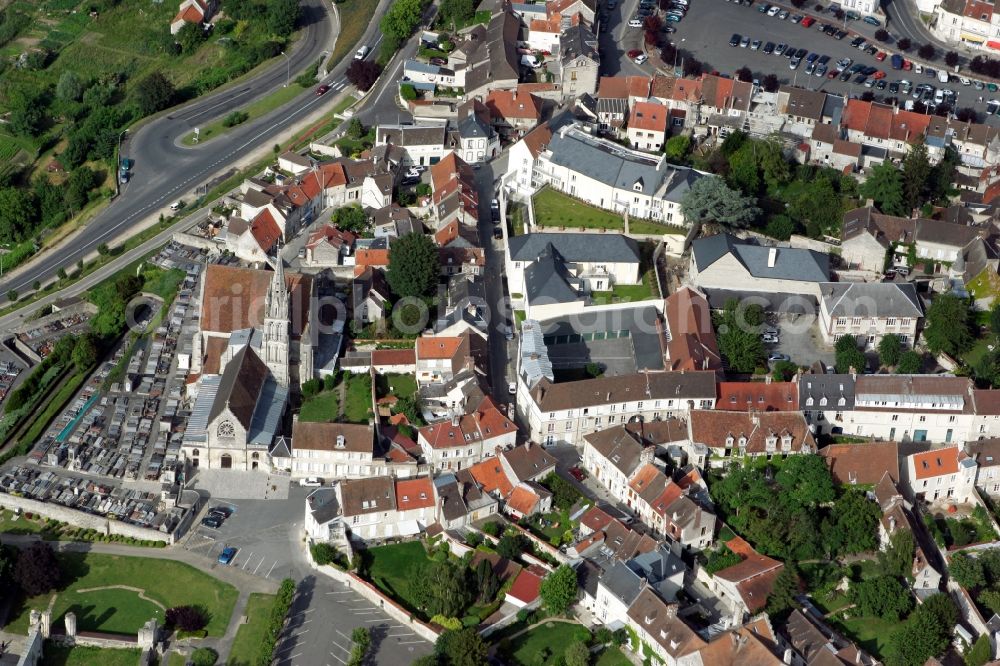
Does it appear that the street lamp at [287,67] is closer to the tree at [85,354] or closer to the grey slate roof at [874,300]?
the tree at [85,354]

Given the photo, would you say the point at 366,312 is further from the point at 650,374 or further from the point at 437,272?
the point at 650,374

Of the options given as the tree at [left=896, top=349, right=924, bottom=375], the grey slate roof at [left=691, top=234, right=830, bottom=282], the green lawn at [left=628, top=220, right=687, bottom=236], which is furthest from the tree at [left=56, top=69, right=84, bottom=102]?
the tree at [left=896, top=349, right=924, bottom=375]

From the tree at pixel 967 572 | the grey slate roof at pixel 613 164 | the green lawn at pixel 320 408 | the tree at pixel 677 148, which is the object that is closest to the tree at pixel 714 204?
the grey slate roof at pixel 613 164

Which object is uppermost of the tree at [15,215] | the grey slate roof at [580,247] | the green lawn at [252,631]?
the grey slate roof at [580,247]

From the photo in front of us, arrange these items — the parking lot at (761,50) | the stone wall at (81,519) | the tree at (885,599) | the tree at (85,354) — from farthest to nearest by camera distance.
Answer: the parking lot at (761,50)
the tree at (85,354)
the stone wall at (81,519)
the tree at (885,599)

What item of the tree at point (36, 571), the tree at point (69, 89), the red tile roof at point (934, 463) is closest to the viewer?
the tree at point (36, 571)

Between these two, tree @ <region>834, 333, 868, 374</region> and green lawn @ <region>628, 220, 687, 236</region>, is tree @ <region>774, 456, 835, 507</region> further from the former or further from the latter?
green lawn @ <region>628, 220, 687, 236</region>

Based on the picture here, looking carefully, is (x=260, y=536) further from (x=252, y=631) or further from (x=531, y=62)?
(x=531, y=62)
